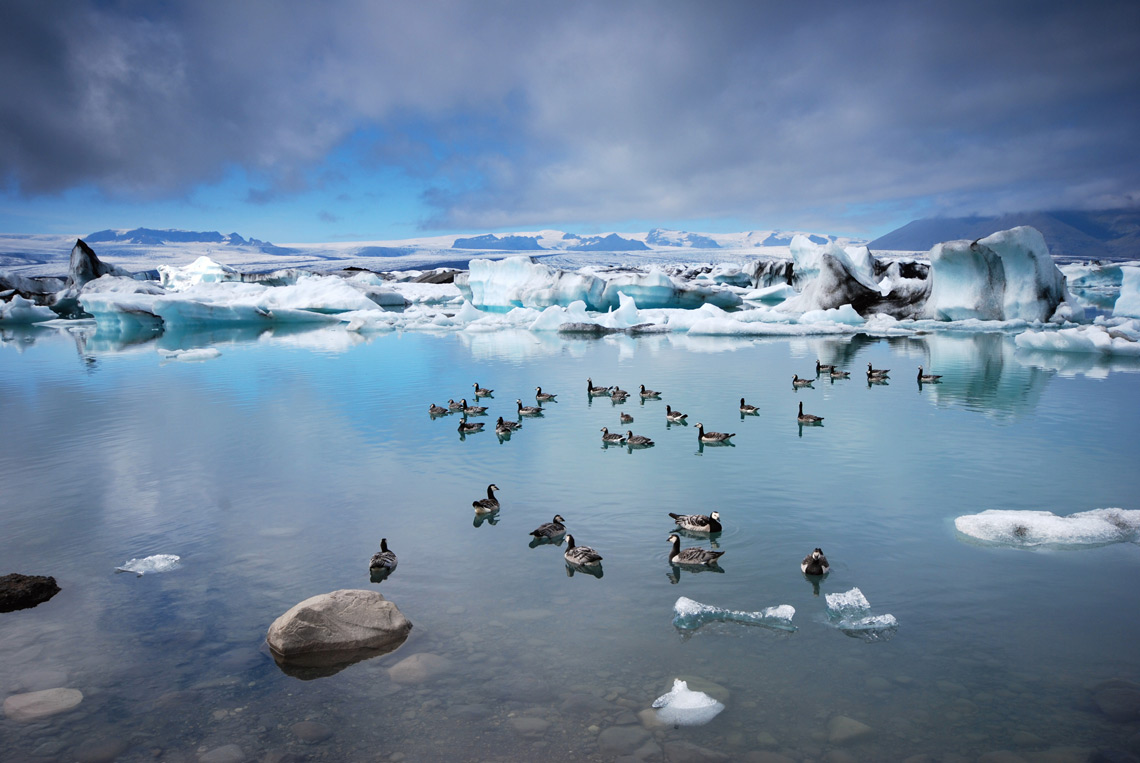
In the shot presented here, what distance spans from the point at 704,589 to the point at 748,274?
6679 centimetres

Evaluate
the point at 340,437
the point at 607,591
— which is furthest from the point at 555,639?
the point at 340,437

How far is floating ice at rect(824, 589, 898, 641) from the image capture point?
6062mm

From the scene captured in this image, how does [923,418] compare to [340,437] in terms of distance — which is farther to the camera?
[923,418]

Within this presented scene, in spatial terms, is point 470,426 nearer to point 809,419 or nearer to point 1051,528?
point 809,419

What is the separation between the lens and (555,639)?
20.2 feet

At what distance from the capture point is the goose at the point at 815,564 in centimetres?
706

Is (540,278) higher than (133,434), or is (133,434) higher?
(540,278)

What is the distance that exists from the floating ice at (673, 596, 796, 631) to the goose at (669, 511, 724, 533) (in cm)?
184

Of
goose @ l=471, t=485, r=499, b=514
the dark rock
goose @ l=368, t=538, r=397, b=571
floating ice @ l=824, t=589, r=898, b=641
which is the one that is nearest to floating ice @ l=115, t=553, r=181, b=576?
the dark rock

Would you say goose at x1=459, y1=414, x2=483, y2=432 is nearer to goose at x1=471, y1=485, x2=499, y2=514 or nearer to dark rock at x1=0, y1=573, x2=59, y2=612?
goose at x1=471, y1=485, x2=499, y2=514

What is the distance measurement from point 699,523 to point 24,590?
23.4 feet

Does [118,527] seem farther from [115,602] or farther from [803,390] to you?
[803,390]

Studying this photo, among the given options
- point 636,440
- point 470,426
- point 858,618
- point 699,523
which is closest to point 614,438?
point 636,440

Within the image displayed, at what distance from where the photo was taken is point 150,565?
7762 millimetres
